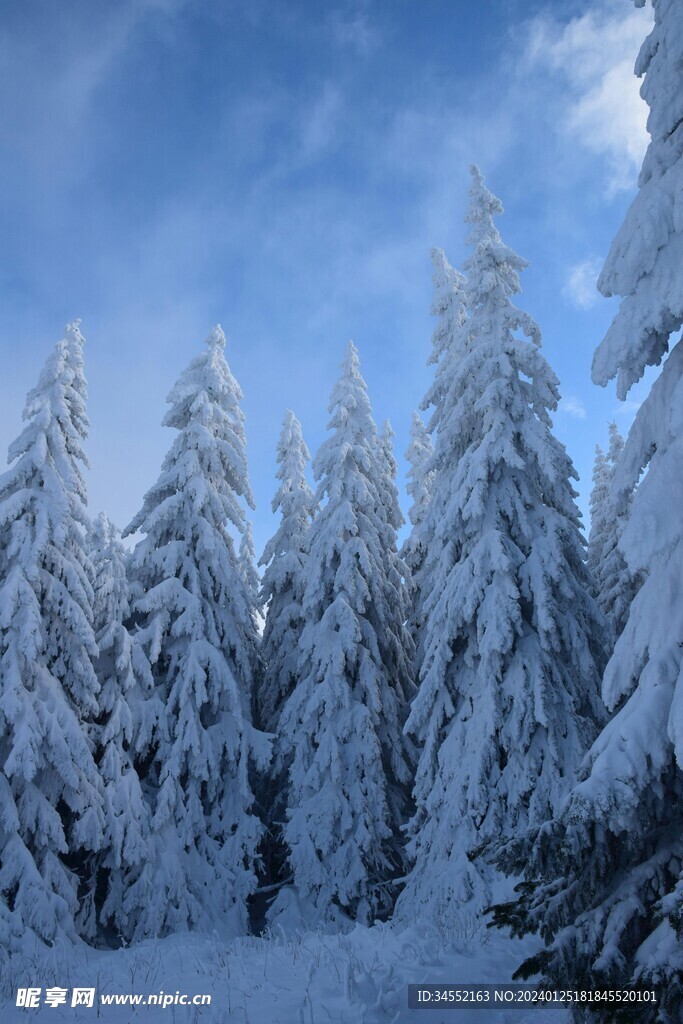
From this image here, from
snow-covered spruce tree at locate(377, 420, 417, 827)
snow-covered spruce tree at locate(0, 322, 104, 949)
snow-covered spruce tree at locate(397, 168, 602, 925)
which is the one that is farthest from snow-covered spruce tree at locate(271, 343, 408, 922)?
snow-covered spruce tree at locate(0, 322, 104, 949)

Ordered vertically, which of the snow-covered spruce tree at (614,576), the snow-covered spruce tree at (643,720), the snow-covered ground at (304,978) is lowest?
the snow-covered ground at (304,978)

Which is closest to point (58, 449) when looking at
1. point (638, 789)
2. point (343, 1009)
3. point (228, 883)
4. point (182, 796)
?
point (182, 796)

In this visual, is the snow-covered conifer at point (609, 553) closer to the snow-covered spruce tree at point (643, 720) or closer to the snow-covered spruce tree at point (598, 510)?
the snow-covered spruce tree at point (598, 510)

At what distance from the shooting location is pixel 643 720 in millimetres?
5086

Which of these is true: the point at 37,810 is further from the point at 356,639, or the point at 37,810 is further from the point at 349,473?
the point at 349,473

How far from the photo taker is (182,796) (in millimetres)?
17453

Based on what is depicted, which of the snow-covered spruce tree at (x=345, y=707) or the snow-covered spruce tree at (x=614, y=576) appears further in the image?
the snow-covered spruce tree at (x=614, y=576)

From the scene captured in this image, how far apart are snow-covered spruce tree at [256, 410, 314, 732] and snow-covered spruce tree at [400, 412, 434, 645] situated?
14.3ft

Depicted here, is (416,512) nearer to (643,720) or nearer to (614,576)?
(614,576)

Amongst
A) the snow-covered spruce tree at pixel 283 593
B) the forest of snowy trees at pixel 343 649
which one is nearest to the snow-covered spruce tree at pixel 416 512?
the forest of snowy trees at pixel 343 649

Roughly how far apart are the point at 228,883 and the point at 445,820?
7.60 meters

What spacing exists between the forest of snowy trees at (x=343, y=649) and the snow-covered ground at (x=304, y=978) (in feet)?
4.01

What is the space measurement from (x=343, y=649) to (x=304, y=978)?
1210 centimetres

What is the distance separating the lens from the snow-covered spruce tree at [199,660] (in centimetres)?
1689
